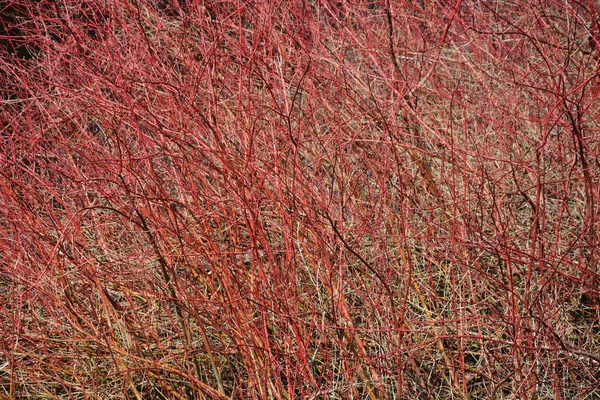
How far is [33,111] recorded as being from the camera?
4156 millimetres

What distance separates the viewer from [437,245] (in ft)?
9.46

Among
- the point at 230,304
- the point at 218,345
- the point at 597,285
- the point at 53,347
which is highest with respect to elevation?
the point at 597,285

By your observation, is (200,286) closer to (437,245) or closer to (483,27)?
(437,245)

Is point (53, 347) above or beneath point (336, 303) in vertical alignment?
beneath

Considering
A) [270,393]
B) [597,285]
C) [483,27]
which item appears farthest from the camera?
[483,27]

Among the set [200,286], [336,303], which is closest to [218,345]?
[200,286]

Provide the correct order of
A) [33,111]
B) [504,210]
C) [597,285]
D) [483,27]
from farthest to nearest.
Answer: [33,111] → [483,27] → [504,210] → [597,285]

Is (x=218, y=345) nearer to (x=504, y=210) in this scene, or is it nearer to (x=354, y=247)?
(x=354, y=247)

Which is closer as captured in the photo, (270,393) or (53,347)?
(270,393)

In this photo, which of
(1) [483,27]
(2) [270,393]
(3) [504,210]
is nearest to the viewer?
(2) [270,393]

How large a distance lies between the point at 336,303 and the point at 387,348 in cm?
22

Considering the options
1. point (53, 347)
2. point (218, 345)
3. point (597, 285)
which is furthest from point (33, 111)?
point (597, 285)

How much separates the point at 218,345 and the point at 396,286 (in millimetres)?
684

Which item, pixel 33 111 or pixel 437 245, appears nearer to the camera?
pixel 437 245
